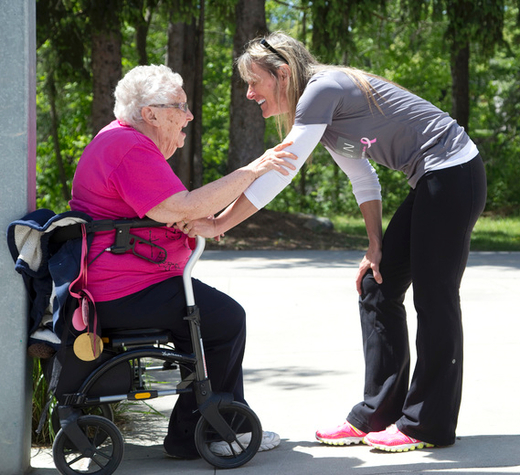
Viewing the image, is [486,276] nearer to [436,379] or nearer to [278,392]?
[278,392]

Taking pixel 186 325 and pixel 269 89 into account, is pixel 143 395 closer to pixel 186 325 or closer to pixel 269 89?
pixel 186 325

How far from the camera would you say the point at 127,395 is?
3.03 metres

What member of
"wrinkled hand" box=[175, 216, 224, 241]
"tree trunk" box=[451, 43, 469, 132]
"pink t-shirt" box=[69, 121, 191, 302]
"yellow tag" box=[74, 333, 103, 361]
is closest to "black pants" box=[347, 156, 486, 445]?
"wrinkled hand" box=[175, 216, 224, 241]

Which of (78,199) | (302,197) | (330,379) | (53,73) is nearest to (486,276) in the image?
(330,379)

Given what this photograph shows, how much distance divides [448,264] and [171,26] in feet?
41.7

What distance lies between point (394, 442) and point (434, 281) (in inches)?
27.4

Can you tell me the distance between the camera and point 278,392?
4422 millimetres

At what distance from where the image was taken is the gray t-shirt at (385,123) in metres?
3.23

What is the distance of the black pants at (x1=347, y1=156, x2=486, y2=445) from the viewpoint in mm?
3266

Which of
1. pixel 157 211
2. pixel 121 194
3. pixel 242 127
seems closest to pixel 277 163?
pixel 157 211

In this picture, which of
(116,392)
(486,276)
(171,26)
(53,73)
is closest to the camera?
(116,392)

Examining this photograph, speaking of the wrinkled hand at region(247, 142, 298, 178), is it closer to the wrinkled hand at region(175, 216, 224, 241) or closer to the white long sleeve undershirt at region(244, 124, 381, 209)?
the white long sleeve undershirt at region(244, 124, 381, 209)

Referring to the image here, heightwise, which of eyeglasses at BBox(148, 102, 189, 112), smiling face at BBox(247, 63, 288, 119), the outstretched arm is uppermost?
smiling face at BBox(247, 63, 288, 119)

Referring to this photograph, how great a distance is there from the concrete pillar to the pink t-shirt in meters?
0.25
